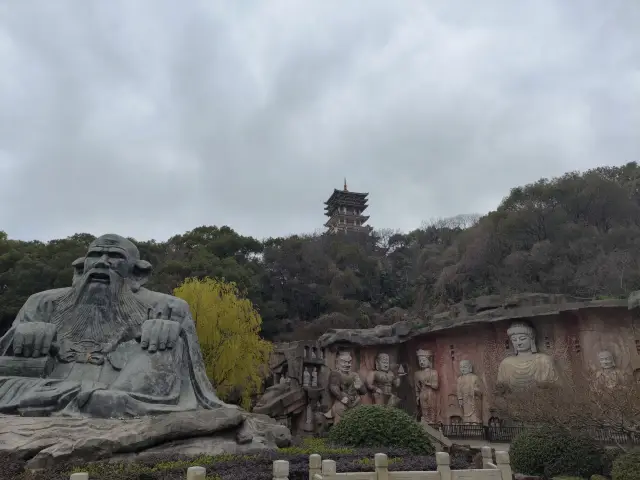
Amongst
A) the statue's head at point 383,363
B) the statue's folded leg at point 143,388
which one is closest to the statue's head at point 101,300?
the statue's folded leg at point 143,388

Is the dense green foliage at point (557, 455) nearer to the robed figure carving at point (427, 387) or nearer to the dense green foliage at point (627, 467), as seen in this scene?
the dense green foliage at point (627, 467)

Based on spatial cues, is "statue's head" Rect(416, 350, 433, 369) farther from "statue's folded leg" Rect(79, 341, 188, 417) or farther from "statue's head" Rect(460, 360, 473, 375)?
"statue's folded leg" Rect(79, 341, 188, 417)

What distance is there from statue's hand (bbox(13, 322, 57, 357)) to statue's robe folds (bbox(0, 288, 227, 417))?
8.6 inches

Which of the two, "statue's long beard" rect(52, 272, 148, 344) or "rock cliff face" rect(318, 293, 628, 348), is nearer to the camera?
"statue's long beard" rect(52, 272, 148, 344)

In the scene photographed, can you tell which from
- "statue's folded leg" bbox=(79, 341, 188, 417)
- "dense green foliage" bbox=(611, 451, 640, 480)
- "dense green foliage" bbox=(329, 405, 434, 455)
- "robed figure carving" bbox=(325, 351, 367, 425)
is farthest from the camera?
"robed figure carving" bbox=(325, 351, 367, 425)

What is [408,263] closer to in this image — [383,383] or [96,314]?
[383,383]

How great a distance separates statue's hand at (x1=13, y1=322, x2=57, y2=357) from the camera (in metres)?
7.09

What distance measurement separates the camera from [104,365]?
737 cm

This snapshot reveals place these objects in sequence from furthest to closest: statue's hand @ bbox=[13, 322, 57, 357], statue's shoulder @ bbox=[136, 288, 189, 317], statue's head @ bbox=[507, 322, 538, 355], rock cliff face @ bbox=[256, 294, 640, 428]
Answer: statue's head @ bbox=[507, 322, 538, 355] < rock cliff face @ bbox=[256, 294, 640, 428] < statue's shoulder @ bbox=[136, 288, 189, 317] < statue's hand @ bbox=[13, 322, 57, 357]

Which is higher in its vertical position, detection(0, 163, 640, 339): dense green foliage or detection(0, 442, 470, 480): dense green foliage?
detection(0, 163, 640, 339): dense green foliage

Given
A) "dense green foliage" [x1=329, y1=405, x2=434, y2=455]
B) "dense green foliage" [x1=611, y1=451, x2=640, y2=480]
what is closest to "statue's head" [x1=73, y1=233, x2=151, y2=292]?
"dense green foliage" [x1=329, y1=405, x2=434, y2=455]

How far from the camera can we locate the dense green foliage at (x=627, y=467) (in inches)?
271

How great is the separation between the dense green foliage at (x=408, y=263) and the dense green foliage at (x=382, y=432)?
14712 millimetres

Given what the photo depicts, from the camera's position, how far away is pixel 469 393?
16734 mm
